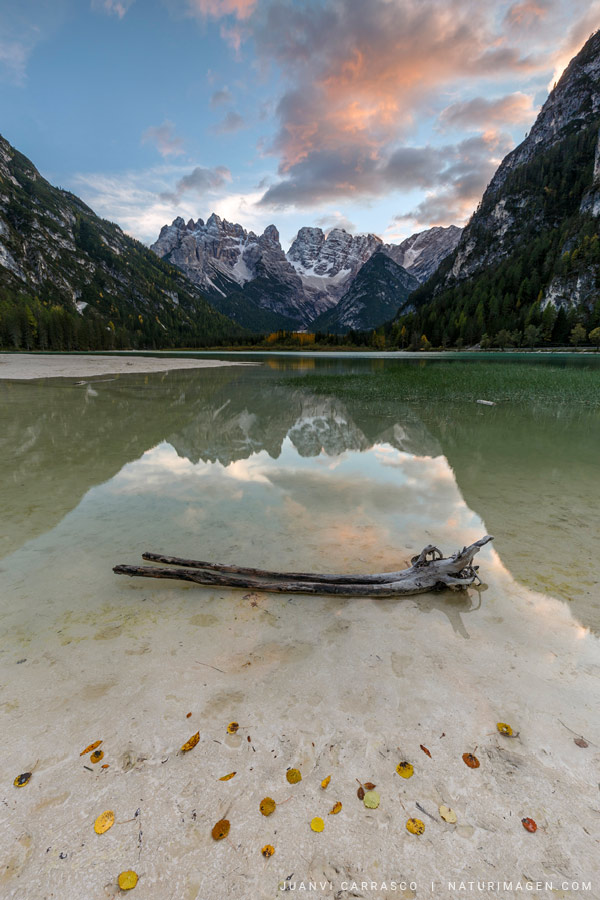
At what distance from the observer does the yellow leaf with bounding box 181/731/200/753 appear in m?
3.56

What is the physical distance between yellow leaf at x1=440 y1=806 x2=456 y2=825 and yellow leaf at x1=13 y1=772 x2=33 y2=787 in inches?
146

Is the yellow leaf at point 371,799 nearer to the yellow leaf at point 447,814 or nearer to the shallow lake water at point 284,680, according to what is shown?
the shallow lake water at point 284,680

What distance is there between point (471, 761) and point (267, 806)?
199 centimetres

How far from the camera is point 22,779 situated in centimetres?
325

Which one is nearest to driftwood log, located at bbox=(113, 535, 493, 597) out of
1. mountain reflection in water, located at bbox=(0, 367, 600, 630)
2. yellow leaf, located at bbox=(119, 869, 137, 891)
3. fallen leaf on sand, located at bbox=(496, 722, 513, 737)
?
mountain reflection in water, located at bbox=(0, 367, 600, 630)

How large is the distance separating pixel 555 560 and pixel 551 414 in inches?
805

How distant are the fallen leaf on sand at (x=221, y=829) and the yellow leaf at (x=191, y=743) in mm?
763

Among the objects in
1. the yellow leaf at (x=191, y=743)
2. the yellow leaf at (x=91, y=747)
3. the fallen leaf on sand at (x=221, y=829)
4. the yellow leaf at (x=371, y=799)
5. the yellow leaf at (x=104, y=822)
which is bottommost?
the yellow leaf at (x=91, y=747)

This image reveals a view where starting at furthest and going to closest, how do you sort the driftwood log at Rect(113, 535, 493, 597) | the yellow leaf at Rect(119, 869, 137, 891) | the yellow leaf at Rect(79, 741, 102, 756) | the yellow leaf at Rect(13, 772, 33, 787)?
the driftwood log at Rect(113, 535, 493, 597), the yellow leaf at Rect(79, 741, 102, 756), the yellow leaf at Rect(13, 772, 33, 787), the yellow leaf at Rect(119, 869, 137, 891)

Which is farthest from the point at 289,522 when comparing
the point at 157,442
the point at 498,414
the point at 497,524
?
the point at 498,414

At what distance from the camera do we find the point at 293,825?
115 inches

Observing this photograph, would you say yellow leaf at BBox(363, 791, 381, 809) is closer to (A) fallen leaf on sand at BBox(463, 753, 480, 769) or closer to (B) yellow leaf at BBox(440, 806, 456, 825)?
(B) yellow leaf at BBox(440, 806, 456, 825)

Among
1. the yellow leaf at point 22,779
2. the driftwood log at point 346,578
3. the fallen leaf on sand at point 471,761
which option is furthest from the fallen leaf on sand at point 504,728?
the yellow leaf at point 22,779

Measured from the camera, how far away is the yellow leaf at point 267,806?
3.00 meters
